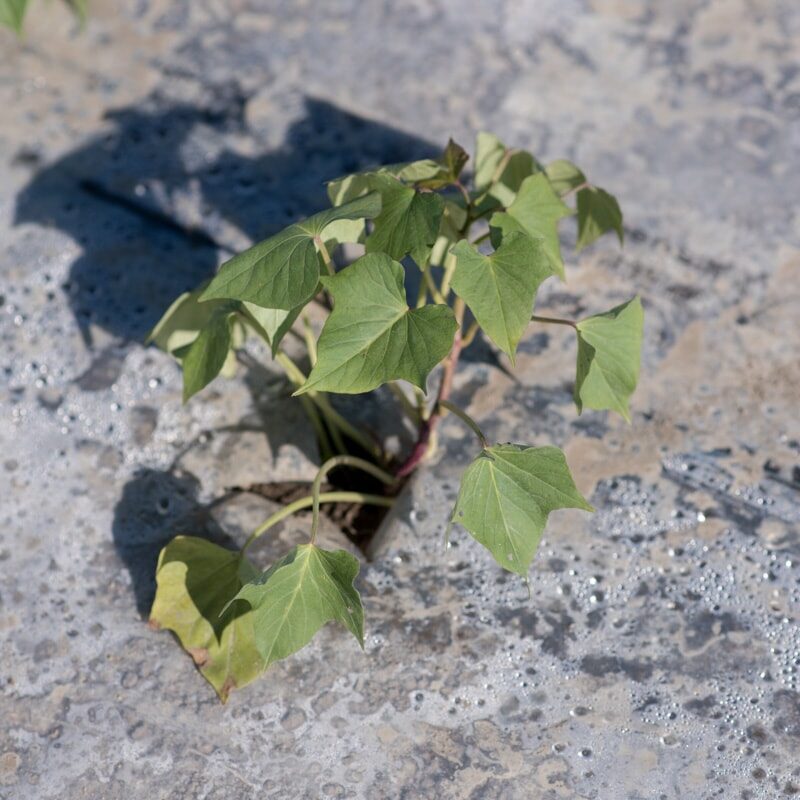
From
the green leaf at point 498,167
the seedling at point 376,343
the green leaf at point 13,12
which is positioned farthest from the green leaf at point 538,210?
the green leaf at point 13,12

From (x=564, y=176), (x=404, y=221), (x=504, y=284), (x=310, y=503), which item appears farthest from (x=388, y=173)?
(x=310, y=503)

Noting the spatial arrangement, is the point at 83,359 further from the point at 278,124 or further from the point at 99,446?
the point at 278,124

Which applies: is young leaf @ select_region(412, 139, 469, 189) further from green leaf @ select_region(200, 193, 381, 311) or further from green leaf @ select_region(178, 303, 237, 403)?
green leaf @ select_region(178, 303, 237, 403)

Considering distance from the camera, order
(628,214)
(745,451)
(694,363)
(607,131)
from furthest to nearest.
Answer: (607,131) → (628,214) → (694,363) → (745,451)

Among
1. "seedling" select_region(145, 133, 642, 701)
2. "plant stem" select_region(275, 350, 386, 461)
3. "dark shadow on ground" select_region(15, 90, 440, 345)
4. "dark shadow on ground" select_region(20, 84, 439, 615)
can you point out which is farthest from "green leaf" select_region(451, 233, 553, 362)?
"dark shadow on ground" select_region(15, 90, 440, 345)

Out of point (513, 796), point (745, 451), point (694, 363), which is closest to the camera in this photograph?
point (513, 796)

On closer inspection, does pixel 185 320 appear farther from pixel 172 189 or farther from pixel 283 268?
pixel 172 189

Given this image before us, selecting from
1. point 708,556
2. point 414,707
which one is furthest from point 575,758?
point 708,556

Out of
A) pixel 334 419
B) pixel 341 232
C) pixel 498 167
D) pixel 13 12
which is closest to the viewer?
pixel 341 232
